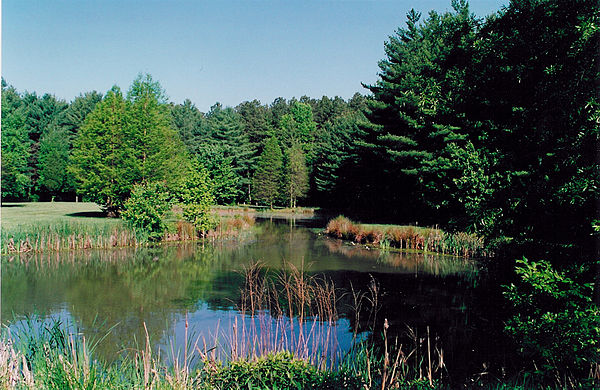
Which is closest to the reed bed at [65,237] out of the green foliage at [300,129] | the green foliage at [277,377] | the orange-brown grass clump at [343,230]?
the orange-brown grass clump at [343,230]

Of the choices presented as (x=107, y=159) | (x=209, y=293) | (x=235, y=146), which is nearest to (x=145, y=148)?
(x=107, y=159)

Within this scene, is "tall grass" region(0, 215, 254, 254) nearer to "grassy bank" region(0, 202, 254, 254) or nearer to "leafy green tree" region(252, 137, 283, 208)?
"grassy bank" region(0, 202, 254, 254)

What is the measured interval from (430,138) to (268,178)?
27.1m

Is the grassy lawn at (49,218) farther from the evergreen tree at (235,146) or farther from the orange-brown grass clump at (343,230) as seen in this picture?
the evergreen tree at (235,146)

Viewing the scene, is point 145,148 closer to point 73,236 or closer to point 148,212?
point 148,212

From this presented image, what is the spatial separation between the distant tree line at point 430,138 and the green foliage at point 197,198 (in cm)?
88

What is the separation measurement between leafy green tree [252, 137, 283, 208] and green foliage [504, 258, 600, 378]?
4473 centimetres

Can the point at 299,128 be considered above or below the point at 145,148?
above

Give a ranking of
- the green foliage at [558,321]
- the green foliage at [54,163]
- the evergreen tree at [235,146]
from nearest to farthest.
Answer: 1. the green foliage at [558,321]
2. the green foliage at [54,163]
3. the evergreen tree at [235,146]

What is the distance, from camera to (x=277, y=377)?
17.3ft

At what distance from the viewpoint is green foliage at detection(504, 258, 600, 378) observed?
213 inches

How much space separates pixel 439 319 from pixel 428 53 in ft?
64.3

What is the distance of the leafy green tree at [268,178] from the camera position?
50.6 meters

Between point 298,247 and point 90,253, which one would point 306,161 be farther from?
point 90,253
